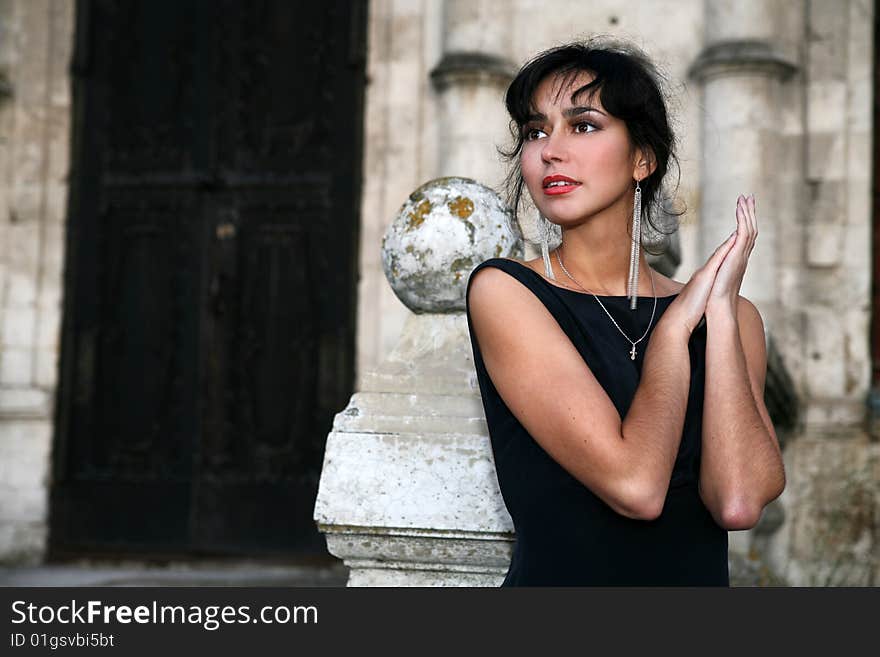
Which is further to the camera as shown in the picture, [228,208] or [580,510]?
[228,208]

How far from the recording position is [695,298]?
1.83 meters

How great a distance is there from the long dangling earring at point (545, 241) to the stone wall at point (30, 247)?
5.99 m

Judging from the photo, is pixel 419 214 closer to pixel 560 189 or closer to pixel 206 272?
pixel 560 189

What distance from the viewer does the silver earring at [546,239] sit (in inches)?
74.0

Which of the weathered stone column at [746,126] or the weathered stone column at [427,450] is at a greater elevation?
the weathered stone column at [746,126]

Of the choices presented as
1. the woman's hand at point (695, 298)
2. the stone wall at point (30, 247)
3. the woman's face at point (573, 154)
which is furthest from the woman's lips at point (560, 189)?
the stone wall at point (30, 247)

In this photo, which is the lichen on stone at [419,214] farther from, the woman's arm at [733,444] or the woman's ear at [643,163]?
the woman's arm at [733,444]

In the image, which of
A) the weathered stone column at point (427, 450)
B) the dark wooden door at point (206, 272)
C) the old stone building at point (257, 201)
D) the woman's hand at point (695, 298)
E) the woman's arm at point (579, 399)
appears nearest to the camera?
the woman's arm at point (579, 399)
